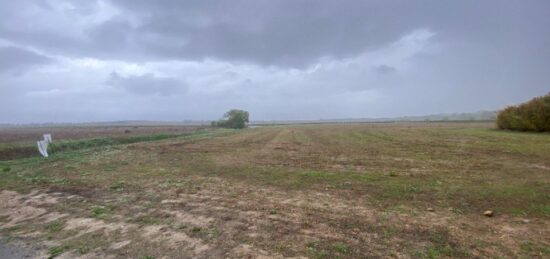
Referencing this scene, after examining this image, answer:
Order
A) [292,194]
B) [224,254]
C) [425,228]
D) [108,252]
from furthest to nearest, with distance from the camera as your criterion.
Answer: [292,194]
[425,228]
[108,252]
[224,254]

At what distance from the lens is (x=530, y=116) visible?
3269 cm

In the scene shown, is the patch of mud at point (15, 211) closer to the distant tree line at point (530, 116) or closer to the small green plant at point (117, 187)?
the small green plant at point (117, 187)

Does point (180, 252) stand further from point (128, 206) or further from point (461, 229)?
point (461, 229)

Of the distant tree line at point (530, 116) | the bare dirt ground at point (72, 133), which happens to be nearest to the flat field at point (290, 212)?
the distant tree line at point (530, 116)

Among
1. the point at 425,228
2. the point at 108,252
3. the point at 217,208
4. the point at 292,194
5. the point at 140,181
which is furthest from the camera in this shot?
the point at 140,181

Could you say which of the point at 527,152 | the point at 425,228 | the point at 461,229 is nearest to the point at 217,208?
the point at 425,228

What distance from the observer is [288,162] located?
15.1 metres

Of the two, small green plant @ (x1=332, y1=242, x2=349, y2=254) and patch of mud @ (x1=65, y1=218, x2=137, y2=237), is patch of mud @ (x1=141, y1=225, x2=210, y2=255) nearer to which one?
patch of mud @ (x1=65, y1=218, x2=137, y2=237)

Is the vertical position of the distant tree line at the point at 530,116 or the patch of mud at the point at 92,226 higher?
the distant tree line at the point at 530,116

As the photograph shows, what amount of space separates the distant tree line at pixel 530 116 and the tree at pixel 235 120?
6020 centimetres

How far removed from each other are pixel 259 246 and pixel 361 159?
11.1 metres

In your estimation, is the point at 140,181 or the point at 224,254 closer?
the point at 224,254

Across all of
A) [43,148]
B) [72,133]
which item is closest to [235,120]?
[72,133]

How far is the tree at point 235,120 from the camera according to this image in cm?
8575
